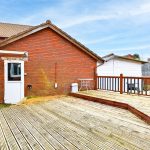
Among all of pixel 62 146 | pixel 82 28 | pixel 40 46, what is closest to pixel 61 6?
pixel 40 46

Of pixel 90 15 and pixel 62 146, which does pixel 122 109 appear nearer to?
pixel 62 146

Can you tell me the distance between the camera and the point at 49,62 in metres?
12.9

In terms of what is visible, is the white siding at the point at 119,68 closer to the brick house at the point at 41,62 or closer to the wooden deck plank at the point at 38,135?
the brick house at the point at 41,62

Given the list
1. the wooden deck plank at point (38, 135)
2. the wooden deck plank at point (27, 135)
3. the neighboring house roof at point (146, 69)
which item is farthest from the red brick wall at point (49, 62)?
the neighboring house roof at point (146, 69)

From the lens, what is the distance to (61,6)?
15617mm

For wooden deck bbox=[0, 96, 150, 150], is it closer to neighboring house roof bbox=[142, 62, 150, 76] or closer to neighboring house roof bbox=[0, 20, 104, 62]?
neighboring house roof bbox=[0, 20, 104, 62]

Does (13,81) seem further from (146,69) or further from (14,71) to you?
(146,69)

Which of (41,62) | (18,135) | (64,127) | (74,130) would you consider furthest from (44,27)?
(18,135)

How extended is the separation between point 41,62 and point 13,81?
172 cm

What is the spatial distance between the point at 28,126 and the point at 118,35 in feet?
83.2

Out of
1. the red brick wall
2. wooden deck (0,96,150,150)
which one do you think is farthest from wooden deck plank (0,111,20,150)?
the red brick wall

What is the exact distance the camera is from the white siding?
17242mm

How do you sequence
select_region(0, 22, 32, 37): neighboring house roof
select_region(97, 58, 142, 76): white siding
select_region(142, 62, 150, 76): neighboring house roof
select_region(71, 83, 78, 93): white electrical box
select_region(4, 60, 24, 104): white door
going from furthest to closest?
select_region(142, 62, 150, 76): neighboring house roof → select_region(97, 58, 142, 76): white siding → select_region(0, 22, 32, 37): neighboring house roof → select_region(71, 83, 78, 93): white electrical box → select_region(4, 60, 24, 104): white door

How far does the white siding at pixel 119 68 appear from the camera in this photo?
17242mm
